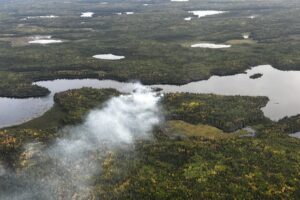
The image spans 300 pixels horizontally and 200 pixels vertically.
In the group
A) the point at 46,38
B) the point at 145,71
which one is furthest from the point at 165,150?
the point at 46,38

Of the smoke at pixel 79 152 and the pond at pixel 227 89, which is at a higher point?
the smoke at pixel 79 152

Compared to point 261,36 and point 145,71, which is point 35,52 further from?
point 261,36

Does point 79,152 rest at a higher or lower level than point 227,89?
higher

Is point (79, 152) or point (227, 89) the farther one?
point (227, 89)

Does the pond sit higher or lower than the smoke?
lower

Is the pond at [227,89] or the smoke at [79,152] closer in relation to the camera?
the smoke at [79,152]
